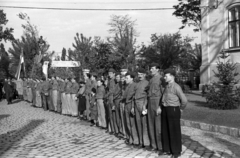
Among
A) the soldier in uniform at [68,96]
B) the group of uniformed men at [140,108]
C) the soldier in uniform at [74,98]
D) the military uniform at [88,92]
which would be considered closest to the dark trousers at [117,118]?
the group of uniformed men at [140,108]

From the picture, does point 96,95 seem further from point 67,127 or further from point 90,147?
point 90,147

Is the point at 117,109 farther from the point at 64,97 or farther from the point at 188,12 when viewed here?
the point at 188,12

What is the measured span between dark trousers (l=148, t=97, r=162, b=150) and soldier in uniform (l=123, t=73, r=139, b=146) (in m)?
0.60

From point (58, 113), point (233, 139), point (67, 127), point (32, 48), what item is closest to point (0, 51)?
point (32, 48)

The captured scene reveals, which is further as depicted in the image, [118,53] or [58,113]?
[118,53]

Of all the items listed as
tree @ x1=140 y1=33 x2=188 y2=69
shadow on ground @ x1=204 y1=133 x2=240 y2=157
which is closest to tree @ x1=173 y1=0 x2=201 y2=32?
tree @ x1=140 y1=33 x2=188 y2=69

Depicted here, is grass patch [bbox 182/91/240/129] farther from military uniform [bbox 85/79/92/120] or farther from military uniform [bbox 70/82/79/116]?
military uniform [bbox 70/82/79/116]

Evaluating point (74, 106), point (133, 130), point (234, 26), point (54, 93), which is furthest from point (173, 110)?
point (234, 26)

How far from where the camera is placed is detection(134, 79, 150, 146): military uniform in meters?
7.53

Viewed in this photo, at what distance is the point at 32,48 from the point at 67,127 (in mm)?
30284

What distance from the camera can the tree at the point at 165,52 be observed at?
22.5 meters

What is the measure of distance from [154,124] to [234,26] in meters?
12.0

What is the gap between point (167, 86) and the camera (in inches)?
263

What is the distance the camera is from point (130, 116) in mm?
8055
